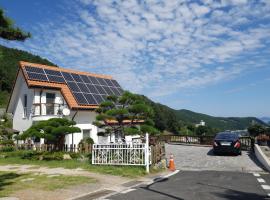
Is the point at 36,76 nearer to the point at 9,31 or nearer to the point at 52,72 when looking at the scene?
the point at 52,72

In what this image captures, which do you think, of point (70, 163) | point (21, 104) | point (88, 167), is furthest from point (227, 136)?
point (21, 104)

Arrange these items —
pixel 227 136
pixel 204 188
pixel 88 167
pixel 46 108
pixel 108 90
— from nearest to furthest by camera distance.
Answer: pixel 204 188
pixel 88 167
pixel 227 136
pixel 46 108
pixel 108 90

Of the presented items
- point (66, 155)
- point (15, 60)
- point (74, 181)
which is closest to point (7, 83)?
point (15, 60)

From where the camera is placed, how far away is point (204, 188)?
33.1 ft

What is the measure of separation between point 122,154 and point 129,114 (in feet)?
10.7

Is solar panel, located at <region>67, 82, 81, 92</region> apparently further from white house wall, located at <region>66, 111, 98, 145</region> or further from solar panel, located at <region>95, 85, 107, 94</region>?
solar panel, located at <region>95, 85, 107, 94</region>

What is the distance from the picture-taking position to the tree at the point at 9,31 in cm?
838

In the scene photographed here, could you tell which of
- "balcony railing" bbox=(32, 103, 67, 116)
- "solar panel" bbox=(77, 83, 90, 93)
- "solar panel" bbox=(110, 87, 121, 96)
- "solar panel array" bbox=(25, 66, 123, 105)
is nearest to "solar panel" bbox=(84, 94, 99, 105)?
"solar panel array" bbox=(25, 66, 123, 105)

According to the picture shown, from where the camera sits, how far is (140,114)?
58.5ft

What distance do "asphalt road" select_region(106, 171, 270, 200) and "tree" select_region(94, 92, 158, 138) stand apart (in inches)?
175

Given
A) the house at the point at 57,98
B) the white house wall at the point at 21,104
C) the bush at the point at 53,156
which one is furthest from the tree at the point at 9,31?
the white house wall at the point at 21,104

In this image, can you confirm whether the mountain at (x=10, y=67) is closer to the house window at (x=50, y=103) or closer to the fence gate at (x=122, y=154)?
the house window at (x=50, y=103)

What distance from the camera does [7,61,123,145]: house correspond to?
79.4ft

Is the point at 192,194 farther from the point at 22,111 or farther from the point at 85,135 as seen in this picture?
the point at 22,111
